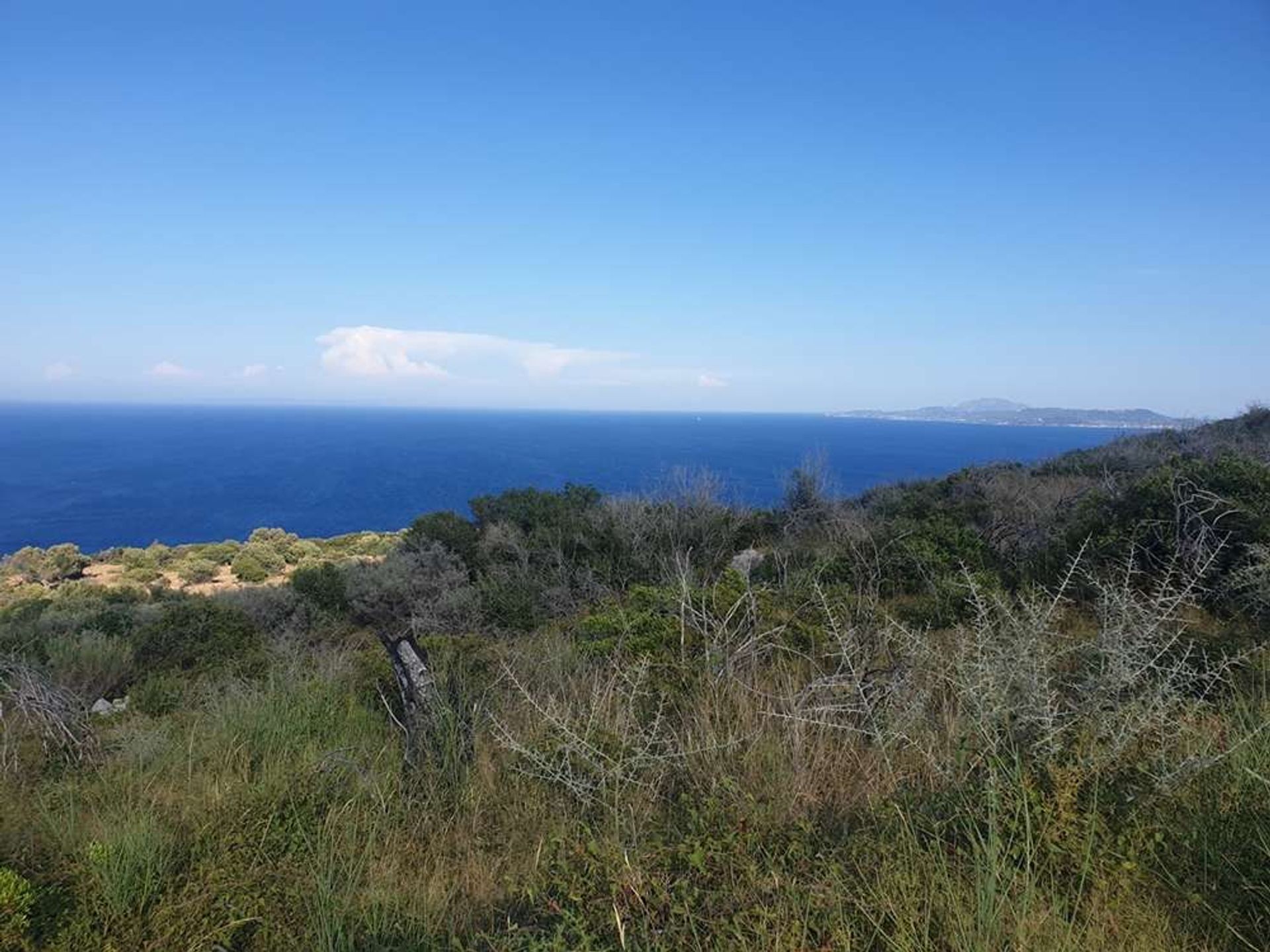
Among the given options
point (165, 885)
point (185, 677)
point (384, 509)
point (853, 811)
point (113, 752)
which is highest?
point (853, 811)

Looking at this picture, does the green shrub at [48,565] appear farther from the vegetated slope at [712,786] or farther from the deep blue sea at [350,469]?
the vegetated slope at [712,786]

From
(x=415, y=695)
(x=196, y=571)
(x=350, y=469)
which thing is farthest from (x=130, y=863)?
(x=350, y=469)

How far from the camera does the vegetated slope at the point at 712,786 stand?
1811 mm

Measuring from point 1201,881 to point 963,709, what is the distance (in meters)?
0.99

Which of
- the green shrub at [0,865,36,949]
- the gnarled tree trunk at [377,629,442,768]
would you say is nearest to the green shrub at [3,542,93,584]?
the gnarled tree trunk at [377,629,442,768]

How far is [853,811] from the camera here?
2.44 meters

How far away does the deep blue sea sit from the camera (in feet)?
153

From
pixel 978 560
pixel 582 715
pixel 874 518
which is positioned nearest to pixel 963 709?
pixel 582 715

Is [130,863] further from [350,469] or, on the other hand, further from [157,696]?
[350,469]

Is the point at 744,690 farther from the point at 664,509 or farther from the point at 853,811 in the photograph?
the point at 664,509

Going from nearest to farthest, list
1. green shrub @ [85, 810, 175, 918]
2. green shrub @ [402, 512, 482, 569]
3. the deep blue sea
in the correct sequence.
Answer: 1. green shrub @ [85, 810, 175, 918]
2. green shrub @ [402, 512, 482, 569]
3. the deep blue sea

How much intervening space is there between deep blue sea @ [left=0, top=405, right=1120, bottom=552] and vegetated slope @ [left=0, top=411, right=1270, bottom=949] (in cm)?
1102

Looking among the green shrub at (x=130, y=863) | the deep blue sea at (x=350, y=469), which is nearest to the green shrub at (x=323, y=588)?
the deep blue sea at (x=350, y=469)

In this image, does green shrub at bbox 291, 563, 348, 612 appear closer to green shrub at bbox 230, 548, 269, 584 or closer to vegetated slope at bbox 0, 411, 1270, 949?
vegetated slope at bbox 0, 411, 1270, 949
